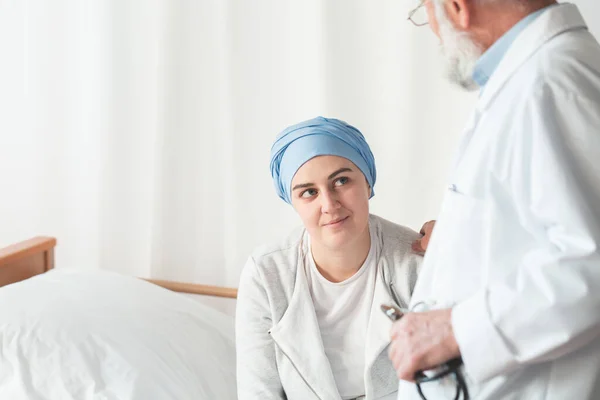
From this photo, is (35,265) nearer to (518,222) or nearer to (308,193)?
(308,193)

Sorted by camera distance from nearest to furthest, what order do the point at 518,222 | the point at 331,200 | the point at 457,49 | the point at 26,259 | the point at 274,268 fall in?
the point at 518,222 < the point at 457,49 < the point at 331,200 < the point at 274,268 < the point at 26,259

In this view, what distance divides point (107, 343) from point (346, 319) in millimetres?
603

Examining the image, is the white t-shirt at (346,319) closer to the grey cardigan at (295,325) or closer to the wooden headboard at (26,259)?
the grey cardigan at (295,325)

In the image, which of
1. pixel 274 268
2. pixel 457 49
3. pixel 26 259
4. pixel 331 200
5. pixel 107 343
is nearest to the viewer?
pixel 457 49

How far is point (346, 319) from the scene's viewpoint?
1.56 metres

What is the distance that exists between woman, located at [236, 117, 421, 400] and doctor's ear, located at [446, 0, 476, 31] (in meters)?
0.51

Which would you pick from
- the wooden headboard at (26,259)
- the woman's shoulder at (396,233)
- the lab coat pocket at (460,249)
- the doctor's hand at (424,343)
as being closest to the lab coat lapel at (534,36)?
the lab coat pocket at (460,249)

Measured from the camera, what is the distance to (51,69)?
95.0 inches

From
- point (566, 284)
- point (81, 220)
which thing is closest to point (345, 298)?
point (566, 284)

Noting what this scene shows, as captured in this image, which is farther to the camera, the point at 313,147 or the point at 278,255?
the point at 278,255

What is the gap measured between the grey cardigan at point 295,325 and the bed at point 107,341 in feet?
0.88

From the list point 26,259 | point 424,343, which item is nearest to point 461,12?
point 424,343

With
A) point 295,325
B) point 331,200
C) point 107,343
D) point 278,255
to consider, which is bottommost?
point 107,343

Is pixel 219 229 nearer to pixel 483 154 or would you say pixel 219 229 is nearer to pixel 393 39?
pixel 393 39
